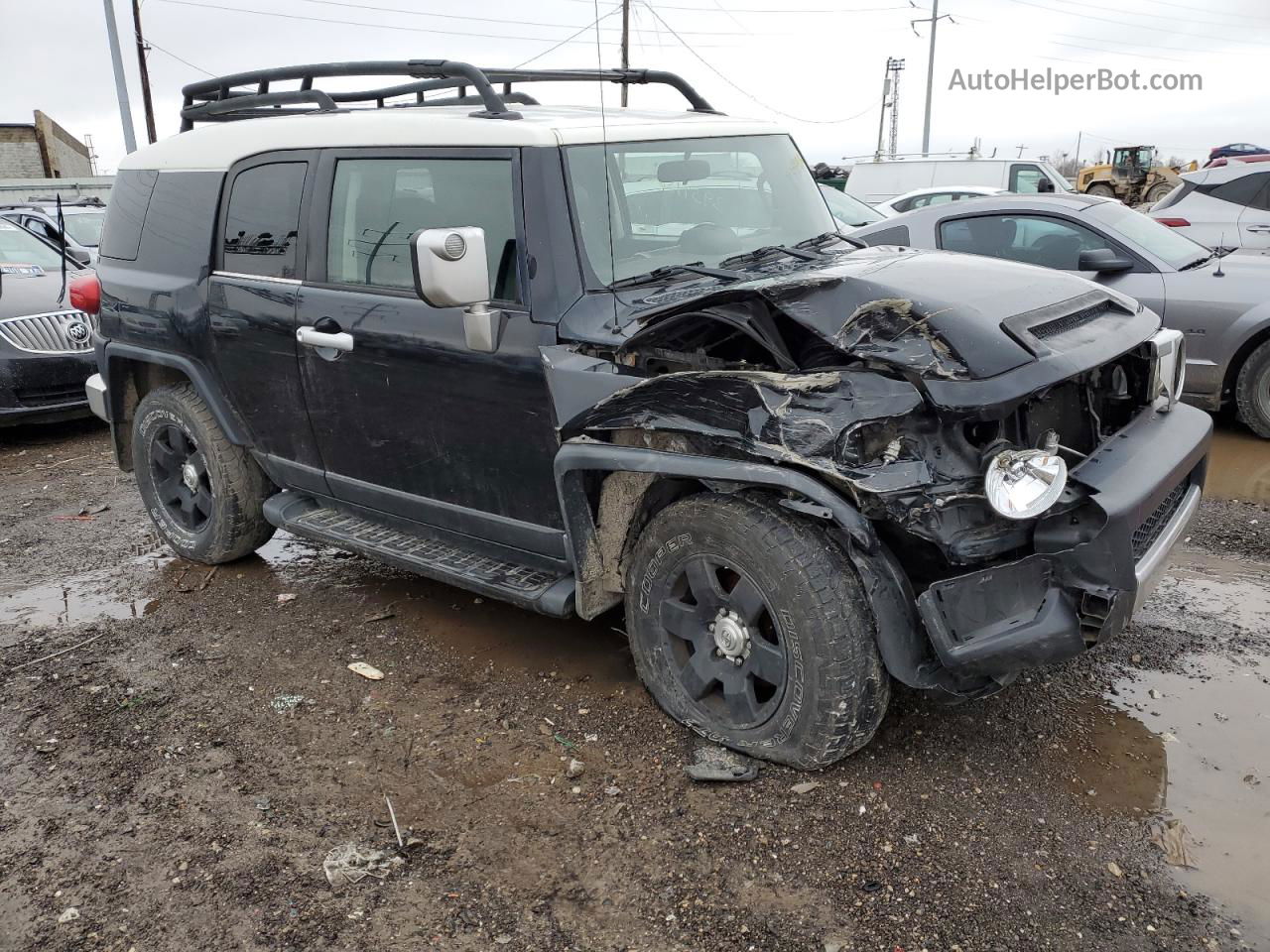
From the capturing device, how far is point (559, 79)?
175 inches

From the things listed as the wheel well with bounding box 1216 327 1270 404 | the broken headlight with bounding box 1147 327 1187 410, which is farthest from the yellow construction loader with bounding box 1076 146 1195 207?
the broken headlight with bounding box 1147 327 1187 410

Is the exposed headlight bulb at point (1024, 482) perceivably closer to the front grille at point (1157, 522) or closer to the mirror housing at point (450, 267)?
the front grille at point (1157, 522)

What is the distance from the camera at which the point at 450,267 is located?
10.2 ft

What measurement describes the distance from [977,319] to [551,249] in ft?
4.58

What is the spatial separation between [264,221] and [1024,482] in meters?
3.26

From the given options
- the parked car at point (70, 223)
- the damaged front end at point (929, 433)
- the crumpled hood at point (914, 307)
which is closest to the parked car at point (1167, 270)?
the crumpled hood at point (914, 307)

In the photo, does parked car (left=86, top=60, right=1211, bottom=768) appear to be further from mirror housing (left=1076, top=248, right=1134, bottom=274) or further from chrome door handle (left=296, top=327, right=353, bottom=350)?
mirror housing (left=1076, top=248, right=1134, bottom=274)

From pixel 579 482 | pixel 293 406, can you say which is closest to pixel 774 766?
pixel 579 482

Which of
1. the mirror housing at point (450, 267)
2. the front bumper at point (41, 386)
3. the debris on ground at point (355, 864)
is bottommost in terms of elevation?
the debris on ground at point (355, 864)

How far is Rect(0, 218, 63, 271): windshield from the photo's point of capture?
9.03 metres

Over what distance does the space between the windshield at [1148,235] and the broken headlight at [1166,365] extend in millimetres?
3771

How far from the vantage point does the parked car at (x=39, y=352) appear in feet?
25.8

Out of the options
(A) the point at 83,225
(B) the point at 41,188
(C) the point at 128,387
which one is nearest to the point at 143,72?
(B) the point at 41,188

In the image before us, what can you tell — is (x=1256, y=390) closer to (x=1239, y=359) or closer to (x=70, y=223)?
(x=1239, y=359)
